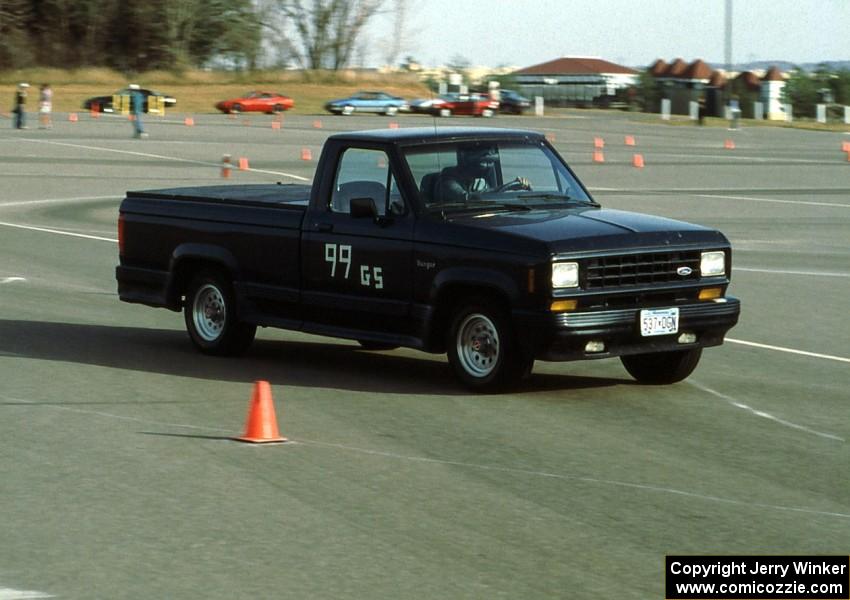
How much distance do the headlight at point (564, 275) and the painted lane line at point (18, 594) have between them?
4.84 m

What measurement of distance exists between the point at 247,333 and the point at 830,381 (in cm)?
463

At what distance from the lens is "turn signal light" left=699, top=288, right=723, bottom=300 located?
416 inches

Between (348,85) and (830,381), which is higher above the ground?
(348,85)

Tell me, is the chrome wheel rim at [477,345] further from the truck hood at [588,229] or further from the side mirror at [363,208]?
the side mirror at [363,208]

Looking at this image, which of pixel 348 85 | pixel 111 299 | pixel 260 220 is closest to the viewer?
pixel 260 220

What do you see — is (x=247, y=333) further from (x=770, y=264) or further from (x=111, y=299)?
(x=770, y=264)

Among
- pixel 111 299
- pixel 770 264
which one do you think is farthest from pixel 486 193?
pixel 770 264

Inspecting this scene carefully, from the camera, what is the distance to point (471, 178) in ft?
35.9

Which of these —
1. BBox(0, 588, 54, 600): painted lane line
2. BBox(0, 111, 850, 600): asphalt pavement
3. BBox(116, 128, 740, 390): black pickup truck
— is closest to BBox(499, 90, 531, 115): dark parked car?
BBox(0, 111, 850, 600): asphalt pavement

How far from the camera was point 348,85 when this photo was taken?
Result: 10156 cm

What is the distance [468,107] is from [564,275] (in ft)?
226

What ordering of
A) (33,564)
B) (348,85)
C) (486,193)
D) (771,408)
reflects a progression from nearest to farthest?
(33,564)
(771,408)
(486,193)
(348,85)

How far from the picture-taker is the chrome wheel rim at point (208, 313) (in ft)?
40.4

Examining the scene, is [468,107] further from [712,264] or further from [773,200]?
[712,264]
